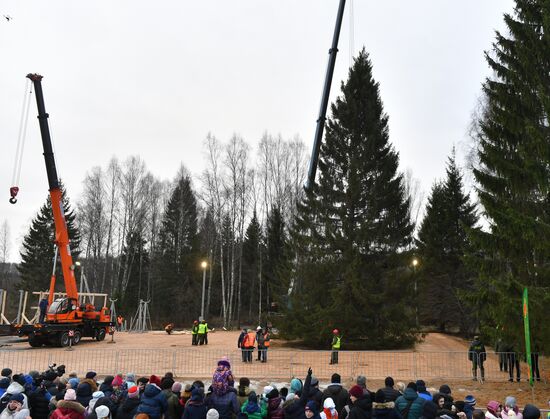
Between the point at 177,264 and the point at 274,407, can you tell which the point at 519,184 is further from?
the point at 177,264

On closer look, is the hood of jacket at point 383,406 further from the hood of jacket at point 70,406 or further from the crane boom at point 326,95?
the crane boom at point 326,95

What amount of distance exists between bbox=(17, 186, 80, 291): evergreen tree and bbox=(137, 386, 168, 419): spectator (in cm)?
4600

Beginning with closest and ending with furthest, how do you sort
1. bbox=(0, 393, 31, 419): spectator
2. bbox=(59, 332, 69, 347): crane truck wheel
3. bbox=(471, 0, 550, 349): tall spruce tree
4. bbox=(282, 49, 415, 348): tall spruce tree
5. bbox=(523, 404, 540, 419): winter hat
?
bbox=(523, 404, 540, 419): winter hat, bbox=(0, 393, 31, 419): spectator, bbox=(471, 0, 550, 349): tall spruce tree, bbox=(59, 332, 69, 347): crane truck wheel, bbox=(282, 49, 415, 348): tall spruce tree

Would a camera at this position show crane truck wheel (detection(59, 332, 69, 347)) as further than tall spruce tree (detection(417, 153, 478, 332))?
No

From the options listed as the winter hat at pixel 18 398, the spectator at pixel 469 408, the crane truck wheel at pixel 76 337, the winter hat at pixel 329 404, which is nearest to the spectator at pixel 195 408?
the winter hat at pixel 329 404

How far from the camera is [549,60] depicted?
13.6 metres

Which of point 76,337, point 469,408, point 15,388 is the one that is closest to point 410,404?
point 469,408

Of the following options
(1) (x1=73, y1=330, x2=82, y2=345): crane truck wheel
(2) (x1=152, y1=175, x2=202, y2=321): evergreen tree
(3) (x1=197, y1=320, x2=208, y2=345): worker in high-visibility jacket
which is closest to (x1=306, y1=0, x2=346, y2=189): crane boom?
(3) (x1=197, y1=320, x2=208, y2=345): worker in high-visibility jacket

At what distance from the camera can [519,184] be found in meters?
13.5

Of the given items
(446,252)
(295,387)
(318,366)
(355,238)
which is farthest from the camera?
(446,252)

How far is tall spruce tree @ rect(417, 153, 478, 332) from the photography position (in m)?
32.2

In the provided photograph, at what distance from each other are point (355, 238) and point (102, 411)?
19.0 meters

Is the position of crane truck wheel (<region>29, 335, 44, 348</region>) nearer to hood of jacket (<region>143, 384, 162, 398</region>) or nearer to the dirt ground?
the dirt ground

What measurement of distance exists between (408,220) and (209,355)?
41.7ft
